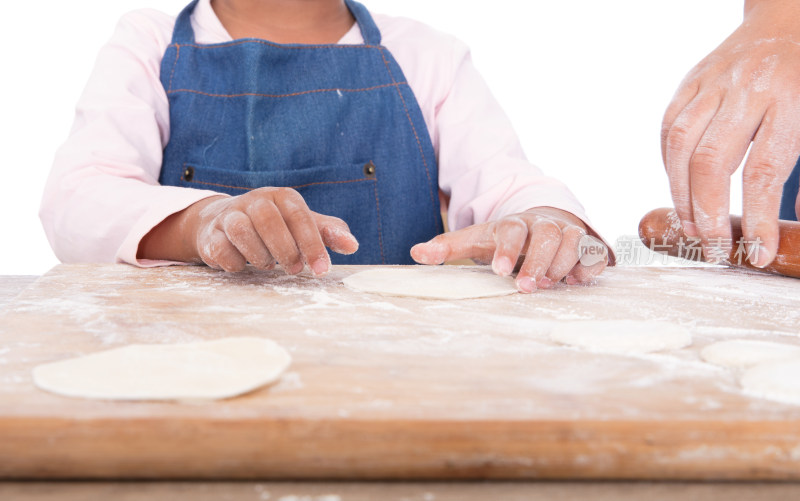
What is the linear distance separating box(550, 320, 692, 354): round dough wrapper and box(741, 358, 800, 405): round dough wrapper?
0.10 metres

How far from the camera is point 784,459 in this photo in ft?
1.58

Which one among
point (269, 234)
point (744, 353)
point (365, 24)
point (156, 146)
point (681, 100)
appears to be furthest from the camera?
point (365, 24)

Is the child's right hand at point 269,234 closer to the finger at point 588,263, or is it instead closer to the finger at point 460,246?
the finger at point 460,246

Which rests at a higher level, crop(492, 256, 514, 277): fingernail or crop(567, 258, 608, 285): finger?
crop(492, 256, 514, 277): fingernail

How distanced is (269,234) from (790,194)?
122cm

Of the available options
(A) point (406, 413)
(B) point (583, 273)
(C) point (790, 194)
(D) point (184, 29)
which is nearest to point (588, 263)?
(B) point (583, 273)

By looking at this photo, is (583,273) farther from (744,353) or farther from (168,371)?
(168,371)

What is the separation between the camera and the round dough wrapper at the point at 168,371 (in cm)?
52

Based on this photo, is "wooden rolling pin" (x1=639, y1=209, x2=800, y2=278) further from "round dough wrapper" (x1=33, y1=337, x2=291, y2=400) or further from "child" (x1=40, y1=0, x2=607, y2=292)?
"round dough wrapper" (x1=33, y1=337, x2=291, y2=400)

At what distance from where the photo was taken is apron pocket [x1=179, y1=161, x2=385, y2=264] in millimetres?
1477

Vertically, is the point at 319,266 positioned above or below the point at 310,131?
below

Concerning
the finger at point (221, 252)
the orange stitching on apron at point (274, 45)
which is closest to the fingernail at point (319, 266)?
the finger at point (221, 252)

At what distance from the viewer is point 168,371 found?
57cm

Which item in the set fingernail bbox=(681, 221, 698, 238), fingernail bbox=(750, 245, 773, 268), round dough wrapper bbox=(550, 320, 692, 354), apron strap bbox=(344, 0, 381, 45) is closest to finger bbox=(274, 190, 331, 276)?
round dough wrapper bbox=(550, 320, 692, 354)
